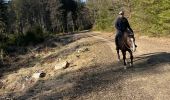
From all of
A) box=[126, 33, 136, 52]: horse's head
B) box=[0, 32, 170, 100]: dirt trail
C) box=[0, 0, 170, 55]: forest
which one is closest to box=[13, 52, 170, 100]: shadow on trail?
box=[0, 32, 170, 100]: dirt trail

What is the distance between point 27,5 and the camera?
12188 cm

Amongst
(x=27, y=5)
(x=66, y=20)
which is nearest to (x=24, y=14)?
A: (x=27, y=5)

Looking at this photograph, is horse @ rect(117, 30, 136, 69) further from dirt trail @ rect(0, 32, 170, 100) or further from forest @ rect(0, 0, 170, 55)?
forest @ rect(0, 0, 170, 55)

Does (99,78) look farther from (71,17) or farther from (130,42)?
(71,17)

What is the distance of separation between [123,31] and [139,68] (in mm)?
1889

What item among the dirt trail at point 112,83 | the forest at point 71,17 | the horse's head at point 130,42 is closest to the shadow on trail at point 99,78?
the dirt trail at point 112,83

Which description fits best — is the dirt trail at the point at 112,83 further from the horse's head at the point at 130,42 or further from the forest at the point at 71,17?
the forest at the point at 71,17

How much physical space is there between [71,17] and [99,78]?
101326mm

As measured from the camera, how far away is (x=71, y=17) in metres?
118

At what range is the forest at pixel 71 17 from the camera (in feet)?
114

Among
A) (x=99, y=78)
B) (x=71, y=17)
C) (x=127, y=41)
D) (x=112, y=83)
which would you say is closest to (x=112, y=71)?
(x=99, y=78)

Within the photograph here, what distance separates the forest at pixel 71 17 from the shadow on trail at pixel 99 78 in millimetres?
12507

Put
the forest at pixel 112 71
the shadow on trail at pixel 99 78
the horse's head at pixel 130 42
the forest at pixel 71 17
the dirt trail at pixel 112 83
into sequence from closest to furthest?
Answer: the dirt trail at pixel 112 83, the forest at pixel 112 71, the shadow on trail at pixel 99 78, the horse's head at pixel 130 42, the forest at pixel 71 17

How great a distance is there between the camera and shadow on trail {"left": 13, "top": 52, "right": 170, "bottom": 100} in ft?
50.8
